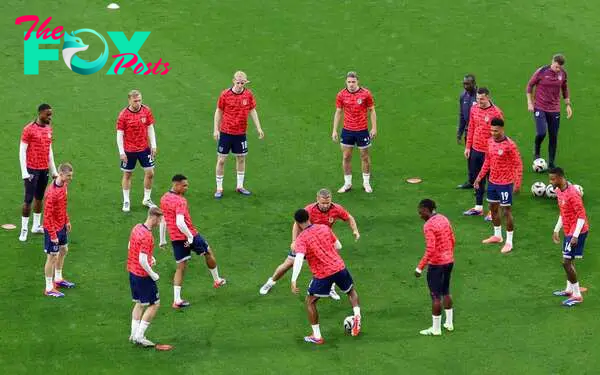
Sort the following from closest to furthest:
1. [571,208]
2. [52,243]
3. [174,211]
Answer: [571,208], [174,211], [52,243]

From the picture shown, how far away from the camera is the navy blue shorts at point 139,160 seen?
2575 cm

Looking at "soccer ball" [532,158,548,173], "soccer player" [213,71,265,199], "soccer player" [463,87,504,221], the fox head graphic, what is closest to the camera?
"soccer player" [463,87,504,221]

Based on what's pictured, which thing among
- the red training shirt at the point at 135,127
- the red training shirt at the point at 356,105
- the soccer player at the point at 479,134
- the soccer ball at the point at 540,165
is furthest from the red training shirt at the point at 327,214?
the soccer ball at the point at 540,165

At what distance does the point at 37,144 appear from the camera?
24.3 meters

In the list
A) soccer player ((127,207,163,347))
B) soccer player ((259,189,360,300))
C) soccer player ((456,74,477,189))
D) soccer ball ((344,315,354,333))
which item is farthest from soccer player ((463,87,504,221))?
soccer player ((127,207,163,347))

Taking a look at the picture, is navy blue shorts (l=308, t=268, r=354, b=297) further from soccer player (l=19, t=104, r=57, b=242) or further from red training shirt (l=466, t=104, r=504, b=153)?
soccer player (l=19, t=104, r=57, b=242)

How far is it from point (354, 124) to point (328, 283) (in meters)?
6.60

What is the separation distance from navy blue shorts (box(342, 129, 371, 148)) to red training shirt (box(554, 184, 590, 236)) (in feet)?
19.4

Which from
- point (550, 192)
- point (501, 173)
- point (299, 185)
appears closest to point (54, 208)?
point (299, 185)

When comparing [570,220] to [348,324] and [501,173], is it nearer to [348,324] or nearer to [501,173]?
[501,173]

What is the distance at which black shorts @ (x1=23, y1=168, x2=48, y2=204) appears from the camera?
2456 centimetres

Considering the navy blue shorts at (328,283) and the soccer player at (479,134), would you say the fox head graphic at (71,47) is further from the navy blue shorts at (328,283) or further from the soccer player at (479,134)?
the navy blue shorts at (328,283)

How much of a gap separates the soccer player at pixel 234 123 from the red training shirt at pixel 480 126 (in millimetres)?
4331

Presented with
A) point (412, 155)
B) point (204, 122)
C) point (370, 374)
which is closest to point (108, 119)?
point (204, 122)
